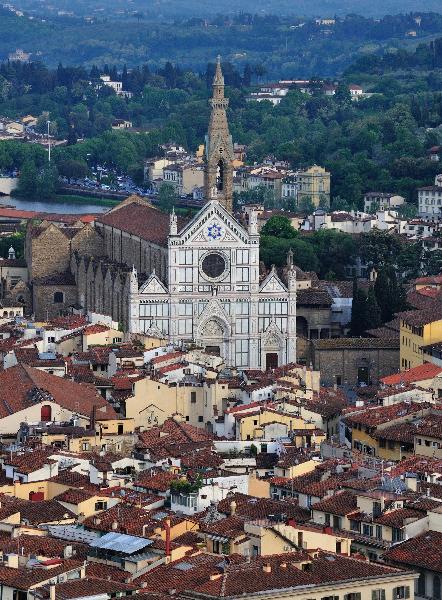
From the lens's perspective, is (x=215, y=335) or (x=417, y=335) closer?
(x=417, y=335)

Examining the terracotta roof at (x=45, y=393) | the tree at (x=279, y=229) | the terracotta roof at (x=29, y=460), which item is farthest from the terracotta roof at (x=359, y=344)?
the terracotta roof at (x=29, y=460)

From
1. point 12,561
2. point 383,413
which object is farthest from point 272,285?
point 12,561

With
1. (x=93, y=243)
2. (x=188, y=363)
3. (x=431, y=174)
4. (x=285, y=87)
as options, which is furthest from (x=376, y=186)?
(x=285, y=87)

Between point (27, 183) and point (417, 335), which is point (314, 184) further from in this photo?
point (417, 335)

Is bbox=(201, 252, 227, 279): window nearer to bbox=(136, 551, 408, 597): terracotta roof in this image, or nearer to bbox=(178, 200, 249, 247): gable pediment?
bbox=(178, 200, 249, 247): gable pediment

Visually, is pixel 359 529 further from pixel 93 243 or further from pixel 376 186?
pixel 376 186

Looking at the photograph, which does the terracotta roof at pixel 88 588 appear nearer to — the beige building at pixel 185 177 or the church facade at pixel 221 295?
the church facade at pixel 221 295

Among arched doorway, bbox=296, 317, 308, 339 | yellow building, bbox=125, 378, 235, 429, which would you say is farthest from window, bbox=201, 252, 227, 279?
yellow building, bbox=125, 378, 235, 429
